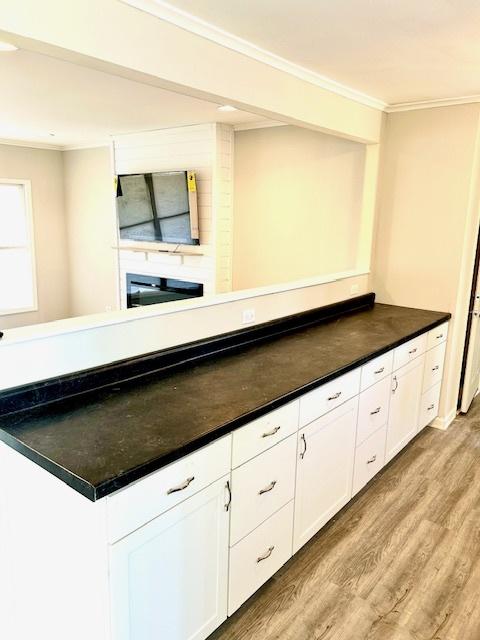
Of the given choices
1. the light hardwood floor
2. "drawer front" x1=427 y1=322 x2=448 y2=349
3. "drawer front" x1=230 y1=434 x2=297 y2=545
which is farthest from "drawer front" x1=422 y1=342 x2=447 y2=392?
"drawer front" x1=230 y1=434 x2=297 y2=545

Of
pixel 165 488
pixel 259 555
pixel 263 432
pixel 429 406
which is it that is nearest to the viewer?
pixel 165 488

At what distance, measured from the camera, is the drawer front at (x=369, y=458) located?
2611mm

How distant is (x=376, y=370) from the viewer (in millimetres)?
2635

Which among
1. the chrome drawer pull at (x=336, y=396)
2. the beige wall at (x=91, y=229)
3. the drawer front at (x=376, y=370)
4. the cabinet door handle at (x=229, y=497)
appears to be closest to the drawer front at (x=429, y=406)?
the drawer front at (x=376, y=370)

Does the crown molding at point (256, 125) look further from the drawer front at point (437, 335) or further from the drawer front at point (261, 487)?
the drawer front at point (261, 487)

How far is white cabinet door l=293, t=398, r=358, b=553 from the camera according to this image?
213 centimetres

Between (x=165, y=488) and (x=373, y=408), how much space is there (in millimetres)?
1559

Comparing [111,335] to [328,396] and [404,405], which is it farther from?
[404,405]

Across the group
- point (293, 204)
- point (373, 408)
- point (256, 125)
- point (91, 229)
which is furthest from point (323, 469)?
point (91, 229)

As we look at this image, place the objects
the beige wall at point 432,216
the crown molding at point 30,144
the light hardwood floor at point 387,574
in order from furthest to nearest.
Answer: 1. the crown molding at point 30,144
2. the beige wall at point 432,216
3. the light hardwood floor at point 387,574

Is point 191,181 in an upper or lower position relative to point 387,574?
upper

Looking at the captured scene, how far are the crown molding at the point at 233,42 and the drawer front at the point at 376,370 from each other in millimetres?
1564

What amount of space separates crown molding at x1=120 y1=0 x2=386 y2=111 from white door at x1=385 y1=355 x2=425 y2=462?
67.9 inches

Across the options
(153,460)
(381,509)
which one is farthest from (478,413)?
(153,460)
